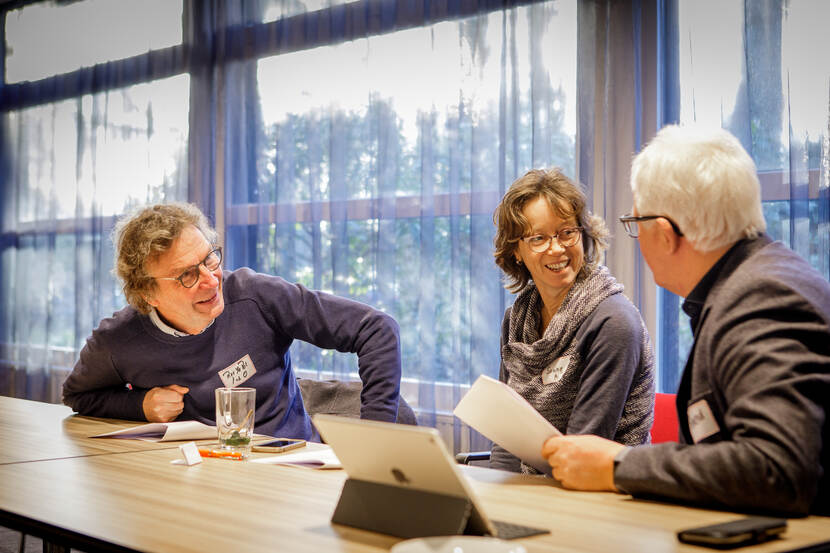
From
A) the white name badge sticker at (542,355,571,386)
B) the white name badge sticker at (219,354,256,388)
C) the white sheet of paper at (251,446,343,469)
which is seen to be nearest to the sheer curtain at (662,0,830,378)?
the white name badge sticker at (542,355,571,386)

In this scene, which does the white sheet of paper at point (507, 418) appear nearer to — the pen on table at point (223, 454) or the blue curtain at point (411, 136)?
the pen on table at point (223, 454)

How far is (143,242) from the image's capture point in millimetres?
2443

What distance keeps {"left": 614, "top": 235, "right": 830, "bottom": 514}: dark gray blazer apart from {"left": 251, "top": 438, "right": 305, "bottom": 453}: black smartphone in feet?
2.96

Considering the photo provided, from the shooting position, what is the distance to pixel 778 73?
2938mm

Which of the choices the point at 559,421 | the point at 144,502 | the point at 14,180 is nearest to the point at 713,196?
the point at 559,421

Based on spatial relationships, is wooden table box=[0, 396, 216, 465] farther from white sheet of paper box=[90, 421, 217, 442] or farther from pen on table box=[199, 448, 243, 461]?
pen on table box=[199, 448, 243, 461]

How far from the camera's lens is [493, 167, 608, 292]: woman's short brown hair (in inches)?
93.1

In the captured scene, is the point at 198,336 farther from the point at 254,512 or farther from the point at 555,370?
the point at 254,512

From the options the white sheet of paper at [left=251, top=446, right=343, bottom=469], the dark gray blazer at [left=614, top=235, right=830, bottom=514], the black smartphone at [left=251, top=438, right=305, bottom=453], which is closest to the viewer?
the dark gray blazer at [left=614, top=235, right=830, bottom=514]

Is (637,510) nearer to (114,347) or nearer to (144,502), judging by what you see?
(144,502)

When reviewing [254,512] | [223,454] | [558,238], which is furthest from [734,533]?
[558,238]

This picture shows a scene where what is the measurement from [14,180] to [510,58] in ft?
14.6

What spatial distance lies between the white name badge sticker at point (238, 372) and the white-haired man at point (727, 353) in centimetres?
121

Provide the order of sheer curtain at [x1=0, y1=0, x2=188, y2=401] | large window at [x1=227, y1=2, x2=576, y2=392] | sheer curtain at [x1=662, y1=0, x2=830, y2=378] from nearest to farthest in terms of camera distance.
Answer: sheer curtain at [x1=662, y1=0, x2=830, y2=378], large window at [x1=227, y1=2, x2=576, y2=392], sheer curtain at [x1=0, y1=0, x2=188, y2=401]
